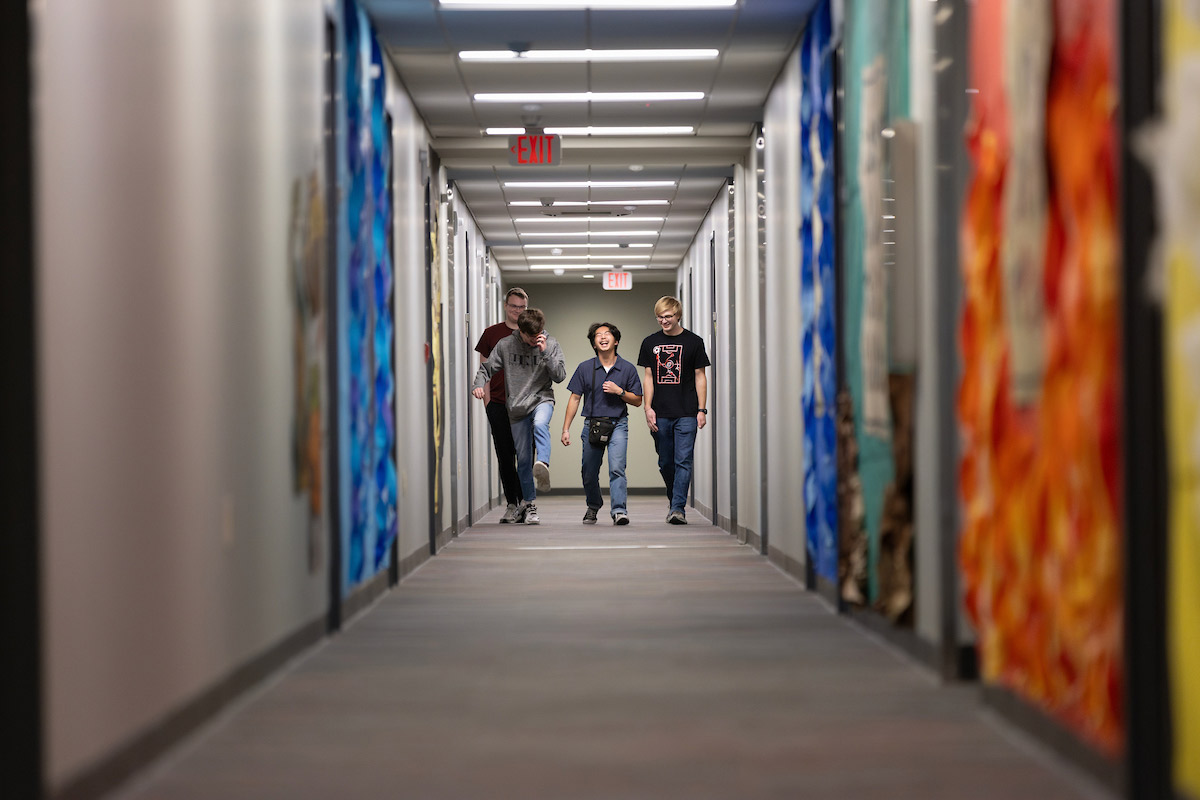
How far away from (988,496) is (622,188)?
798 centimetres

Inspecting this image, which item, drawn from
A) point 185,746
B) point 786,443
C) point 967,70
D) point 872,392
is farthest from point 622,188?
point 185,746

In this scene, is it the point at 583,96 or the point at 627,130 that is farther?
the point at 627,130

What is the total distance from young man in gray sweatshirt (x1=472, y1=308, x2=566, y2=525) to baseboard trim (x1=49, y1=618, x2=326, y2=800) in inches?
230

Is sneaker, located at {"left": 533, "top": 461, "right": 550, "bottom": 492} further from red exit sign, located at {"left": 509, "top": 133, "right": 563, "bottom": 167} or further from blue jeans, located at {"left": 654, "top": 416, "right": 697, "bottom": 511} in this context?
red exit sign, located at {"left": 509, "top": 133, "right": 563, "bottom": 167}

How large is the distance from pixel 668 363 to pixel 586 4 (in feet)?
14.9

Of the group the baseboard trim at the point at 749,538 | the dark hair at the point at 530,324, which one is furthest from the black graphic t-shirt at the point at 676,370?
the baseboard trim at the point at 749,538

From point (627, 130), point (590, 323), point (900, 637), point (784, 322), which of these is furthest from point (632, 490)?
point (900, 637)

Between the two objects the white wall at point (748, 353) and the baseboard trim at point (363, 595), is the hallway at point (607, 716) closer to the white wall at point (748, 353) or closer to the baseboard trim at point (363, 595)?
the baseboard trim at point (363, 595)

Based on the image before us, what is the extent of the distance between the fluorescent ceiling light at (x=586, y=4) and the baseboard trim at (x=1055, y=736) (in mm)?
3870

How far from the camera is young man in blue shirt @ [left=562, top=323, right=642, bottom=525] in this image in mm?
10984

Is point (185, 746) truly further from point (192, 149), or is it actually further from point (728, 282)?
point (728, 282)

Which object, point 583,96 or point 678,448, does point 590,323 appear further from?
point 583,96

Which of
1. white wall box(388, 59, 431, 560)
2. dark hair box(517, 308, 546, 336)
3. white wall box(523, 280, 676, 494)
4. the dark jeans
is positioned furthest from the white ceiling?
white wall box(523, 280, 676, 494)

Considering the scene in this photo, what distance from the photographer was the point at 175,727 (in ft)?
10.4
